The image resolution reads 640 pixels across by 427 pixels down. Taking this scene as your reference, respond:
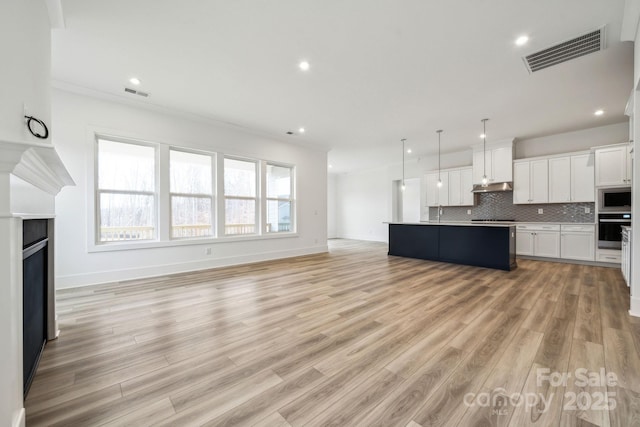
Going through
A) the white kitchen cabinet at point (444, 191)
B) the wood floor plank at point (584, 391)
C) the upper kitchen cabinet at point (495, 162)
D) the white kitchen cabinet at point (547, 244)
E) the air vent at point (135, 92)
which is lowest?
the wood floor plank at point (584, 391)

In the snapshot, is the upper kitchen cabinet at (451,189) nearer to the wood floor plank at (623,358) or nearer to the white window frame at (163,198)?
the white window frame at (163,198)

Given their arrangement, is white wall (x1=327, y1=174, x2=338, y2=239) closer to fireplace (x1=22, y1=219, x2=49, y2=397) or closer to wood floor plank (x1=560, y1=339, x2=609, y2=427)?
wood floor plank (x1=560, y1=339, x2=609, y2=427)

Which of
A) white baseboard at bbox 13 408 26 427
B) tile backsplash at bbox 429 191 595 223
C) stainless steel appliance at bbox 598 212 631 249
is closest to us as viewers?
white baseboard at bbox 13 408 26 427

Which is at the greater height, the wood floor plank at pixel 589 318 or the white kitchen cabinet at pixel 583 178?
the white kitchen cabinet at pixel 583 178

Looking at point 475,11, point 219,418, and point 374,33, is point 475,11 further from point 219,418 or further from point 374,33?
point 219,418

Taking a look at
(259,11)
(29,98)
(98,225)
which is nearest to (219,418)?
(29,98)

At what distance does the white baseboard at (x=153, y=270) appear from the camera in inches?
148

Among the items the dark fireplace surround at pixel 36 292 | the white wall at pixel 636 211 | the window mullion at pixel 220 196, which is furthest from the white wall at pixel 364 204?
the dark fireplace surround at pixel 36 292

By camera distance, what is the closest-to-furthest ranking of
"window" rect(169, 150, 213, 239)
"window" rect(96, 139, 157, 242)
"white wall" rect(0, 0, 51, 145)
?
"white wall" rect(0, 0, 51, 145) < "window" rect(96, 139, 157, 242) < "window" rect(169, 150, 213, 239)

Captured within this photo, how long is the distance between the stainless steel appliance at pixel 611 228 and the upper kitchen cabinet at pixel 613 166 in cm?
Result: 59

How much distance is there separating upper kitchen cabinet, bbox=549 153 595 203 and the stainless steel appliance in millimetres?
543

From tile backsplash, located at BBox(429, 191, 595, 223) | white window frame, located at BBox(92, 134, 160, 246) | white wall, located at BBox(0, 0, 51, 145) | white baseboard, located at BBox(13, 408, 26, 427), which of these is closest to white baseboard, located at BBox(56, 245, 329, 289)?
white window frame, located at BBox(92, 134, 160, 246)

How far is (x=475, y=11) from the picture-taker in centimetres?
232

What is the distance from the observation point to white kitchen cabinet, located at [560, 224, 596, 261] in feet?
17.0
